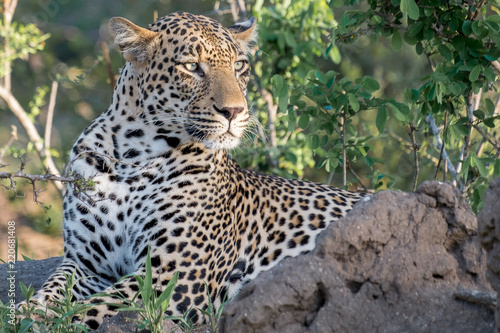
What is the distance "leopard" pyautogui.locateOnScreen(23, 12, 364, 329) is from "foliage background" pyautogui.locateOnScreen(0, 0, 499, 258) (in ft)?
1.36

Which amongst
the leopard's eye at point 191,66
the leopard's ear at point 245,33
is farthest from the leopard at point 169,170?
the leopard's ear at point 245,33

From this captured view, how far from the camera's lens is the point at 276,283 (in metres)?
3.37

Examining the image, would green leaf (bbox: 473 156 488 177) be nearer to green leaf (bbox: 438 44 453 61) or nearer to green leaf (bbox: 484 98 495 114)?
green leaf (bbox: 484 98 495 114)

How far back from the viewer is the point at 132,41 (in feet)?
19.0

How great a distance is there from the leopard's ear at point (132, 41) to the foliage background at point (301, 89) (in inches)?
41.4

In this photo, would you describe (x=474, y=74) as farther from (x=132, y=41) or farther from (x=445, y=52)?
(x=132, y=41)

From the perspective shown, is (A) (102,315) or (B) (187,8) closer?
(A) (102,315)

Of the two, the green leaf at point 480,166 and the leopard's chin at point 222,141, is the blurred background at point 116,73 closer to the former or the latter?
the leopard's chin at point 222,141

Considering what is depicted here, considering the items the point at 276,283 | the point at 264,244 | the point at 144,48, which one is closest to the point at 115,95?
the point at 144,48

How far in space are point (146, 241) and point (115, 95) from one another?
1314 mm

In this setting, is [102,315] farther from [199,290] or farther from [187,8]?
[187,8]

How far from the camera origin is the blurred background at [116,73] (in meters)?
9.27

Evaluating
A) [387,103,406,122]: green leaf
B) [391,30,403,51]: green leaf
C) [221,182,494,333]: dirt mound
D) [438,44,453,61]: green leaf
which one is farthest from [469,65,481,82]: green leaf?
[221,182,494,333]: dirt mound

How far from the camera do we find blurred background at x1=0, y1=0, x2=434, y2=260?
9.27 metres
